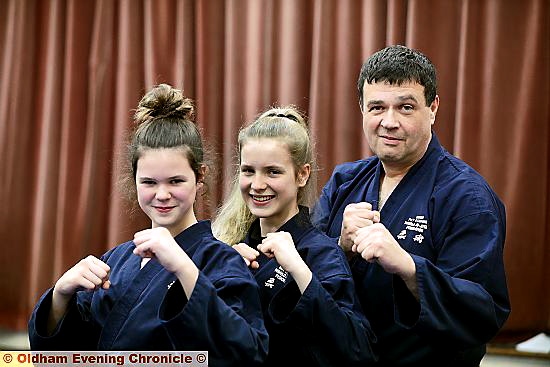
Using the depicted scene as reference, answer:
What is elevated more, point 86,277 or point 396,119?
point 396,119

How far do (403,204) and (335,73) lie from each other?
1.16 m

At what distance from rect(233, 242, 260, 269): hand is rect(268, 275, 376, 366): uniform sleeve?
0.34ft

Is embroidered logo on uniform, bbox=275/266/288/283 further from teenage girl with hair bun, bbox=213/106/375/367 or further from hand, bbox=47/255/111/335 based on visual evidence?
hand, bbox=47/255/111/335

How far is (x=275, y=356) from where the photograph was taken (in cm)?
172

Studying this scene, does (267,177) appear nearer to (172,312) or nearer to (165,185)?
(165,185)

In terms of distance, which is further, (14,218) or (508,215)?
(14,218)

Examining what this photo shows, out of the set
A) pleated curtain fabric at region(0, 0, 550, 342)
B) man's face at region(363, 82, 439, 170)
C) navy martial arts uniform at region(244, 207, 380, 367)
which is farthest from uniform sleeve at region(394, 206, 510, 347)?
pleated curtain fabric at region(0, 0, 550, 342)

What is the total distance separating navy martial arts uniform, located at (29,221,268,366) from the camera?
1.46 m

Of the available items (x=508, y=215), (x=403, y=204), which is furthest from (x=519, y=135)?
(x=403, y=204)

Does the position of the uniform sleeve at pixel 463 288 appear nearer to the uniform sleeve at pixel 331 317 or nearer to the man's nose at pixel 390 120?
the uniform sleeve at pixel 331 317

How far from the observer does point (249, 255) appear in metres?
1.75

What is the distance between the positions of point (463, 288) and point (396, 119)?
0.43 m

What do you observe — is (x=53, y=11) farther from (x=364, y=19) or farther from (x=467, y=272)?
(x=467, y=272)

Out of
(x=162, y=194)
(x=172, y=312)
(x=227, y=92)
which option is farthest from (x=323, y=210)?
(x=227, y=92)
